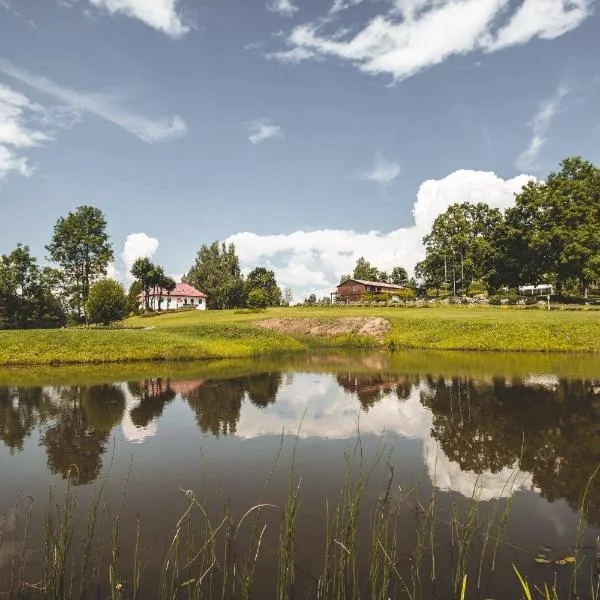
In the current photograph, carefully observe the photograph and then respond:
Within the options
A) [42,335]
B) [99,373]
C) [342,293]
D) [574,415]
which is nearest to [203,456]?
[574,415]

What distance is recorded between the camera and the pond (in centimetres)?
759

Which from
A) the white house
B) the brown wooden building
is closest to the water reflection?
the brown wooden building

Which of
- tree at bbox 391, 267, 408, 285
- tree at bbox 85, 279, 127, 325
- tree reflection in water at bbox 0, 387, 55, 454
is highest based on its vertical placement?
tree at bbox 391, 267, 408, 285

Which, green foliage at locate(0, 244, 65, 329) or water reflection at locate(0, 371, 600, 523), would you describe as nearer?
water reflection at locate(0, 371, 600, 523)

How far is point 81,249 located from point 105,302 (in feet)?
96.6

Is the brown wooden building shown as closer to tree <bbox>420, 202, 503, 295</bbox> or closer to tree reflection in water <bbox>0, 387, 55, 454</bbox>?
tree <bbox>420, 202, 503, 295</bbox>

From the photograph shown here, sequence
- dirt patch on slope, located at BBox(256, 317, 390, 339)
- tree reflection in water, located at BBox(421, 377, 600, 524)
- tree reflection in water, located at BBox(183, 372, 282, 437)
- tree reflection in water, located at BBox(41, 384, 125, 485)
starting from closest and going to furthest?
tree reflection in water, located at BBox(421, 377, 600, 524) → tree reflection in water, located at BBox(41, 384, 125, 485) → tree reflection in water, located at BBox(183, 372, 282, 437) → dirt patch on slope, located at BBox(256, 317, 390, 339)

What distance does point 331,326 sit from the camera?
195ft

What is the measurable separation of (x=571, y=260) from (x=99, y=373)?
223 feet

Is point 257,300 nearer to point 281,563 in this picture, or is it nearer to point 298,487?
point 298,487

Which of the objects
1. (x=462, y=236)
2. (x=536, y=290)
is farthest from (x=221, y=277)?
(x=536, y=290)

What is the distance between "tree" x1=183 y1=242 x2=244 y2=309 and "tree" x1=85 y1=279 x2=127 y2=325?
56279mm

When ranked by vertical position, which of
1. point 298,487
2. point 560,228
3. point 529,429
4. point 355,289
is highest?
point 560,228

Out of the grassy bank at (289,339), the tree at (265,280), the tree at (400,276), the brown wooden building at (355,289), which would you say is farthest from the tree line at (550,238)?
the tree at (400,276)
